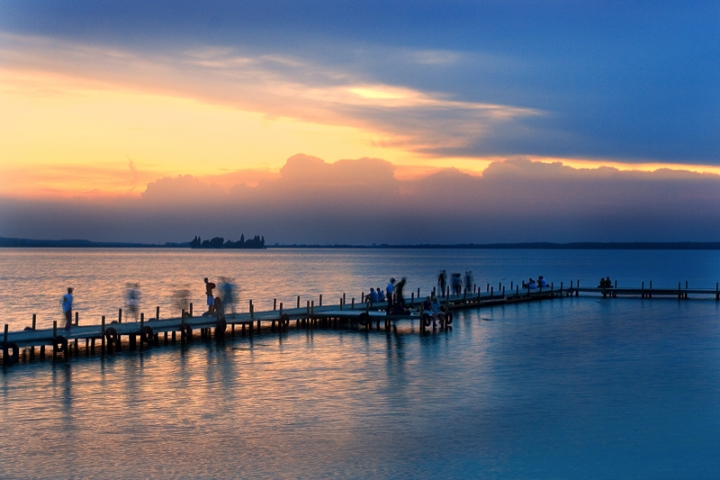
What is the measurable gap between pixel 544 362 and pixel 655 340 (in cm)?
1164

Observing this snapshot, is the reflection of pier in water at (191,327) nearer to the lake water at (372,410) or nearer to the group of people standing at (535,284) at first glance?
the lake water at (372,410)

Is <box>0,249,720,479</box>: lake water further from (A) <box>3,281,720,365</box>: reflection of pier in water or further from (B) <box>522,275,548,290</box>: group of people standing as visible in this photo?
(B) <box>522,275,548,290</box>: group of people standing

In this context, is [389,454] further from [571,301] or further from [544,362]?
[571,301]

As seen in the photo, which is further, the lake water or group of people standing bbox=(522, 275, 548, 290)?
group of people standing bbox=(522, 275, 548, 290)

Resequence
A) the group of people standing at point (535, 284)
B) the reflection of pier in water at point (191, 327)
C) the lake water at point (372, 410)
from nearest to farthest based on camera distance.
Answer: the lake water at point (372, 410), the reflection of pier in water at point (191, 327), the group of people standing at point (535, 284)

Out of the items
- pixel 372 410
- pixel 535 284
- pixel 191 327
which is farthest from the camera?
pixel 535 284

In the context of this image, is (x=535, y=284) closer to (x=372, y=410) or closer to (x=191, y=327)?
(x=191, y=327)

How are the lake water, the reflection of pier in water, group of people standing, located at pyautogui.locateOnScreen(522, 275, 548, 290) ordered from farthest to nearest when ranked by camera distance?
group of people standing, located at pyautogui.locateOnScreen(522, 275, 548, 290), the reflection of pier in water, the lake water

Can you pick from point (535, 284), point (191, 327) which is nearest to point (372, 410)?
point (191, 327)

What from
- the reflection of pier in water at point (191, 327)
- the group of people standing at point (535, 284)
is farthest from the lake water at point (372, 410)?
the group of people standing at point (535, 284)

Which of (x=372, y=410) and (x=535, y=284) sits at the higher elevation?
(x=535, y=284)

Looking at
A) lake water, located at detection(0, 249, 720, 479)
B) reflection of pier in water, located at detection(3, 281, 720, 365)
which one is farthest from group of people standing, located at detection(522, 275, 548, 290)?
lake water, located at detection(0, 249, 720, 479)

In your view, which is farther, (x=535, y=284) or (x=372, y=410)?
(x=535, y=284)

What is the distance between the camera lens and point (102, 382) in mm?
26734
